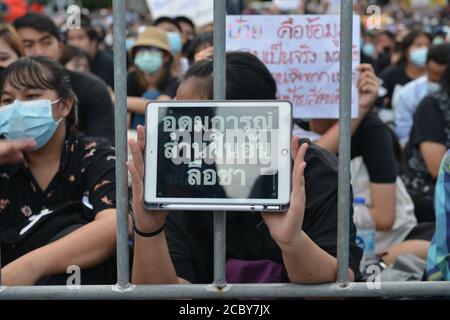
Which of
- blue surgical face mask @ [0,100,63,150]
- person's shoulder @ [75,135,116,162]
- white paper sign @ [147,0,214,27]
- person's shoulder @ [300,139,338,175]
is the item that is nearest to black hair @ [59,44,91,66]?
white paper sign @ [147,0,214,27]

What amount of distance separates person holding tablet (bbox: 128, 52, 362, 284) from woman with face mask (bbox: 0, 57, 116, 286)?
1.00 feet

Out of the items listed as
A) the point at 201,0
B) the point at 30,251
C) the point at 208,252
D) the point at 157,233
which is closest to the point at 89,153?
the point at 30,251

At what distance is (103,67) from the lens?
7508 mm

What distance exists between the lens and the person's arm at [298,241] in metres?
1.54

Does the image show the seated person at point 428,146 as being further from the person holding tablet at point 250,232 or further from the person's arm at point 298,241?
the person's arm at point 298,241

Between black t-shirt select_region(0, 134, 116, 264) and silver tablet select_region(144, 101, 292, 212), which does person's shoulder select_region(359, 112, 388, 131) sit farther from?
silver tablet select_region(144, 101, 292, 212)

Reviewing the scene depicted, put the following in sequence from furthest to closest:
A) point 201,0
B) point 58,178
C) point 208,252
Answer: point 201,0 → point 58,178 → point 208,252

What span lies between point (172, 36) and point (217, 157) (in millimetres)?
5483

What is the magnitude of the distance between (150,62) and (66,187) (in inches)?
129

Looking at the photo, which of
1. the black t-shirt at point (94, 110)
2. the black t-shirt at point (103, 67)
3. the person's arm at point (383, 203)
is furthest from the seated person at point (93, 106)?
the black t-shirt at point (103, 67)

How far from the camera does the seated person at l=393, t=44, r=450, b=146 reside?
6.31 metres

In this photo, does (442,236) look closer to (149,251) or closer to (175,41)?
A: (149,251)

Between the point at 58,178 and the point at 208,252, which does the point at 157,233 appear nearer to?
the point at 208,252
